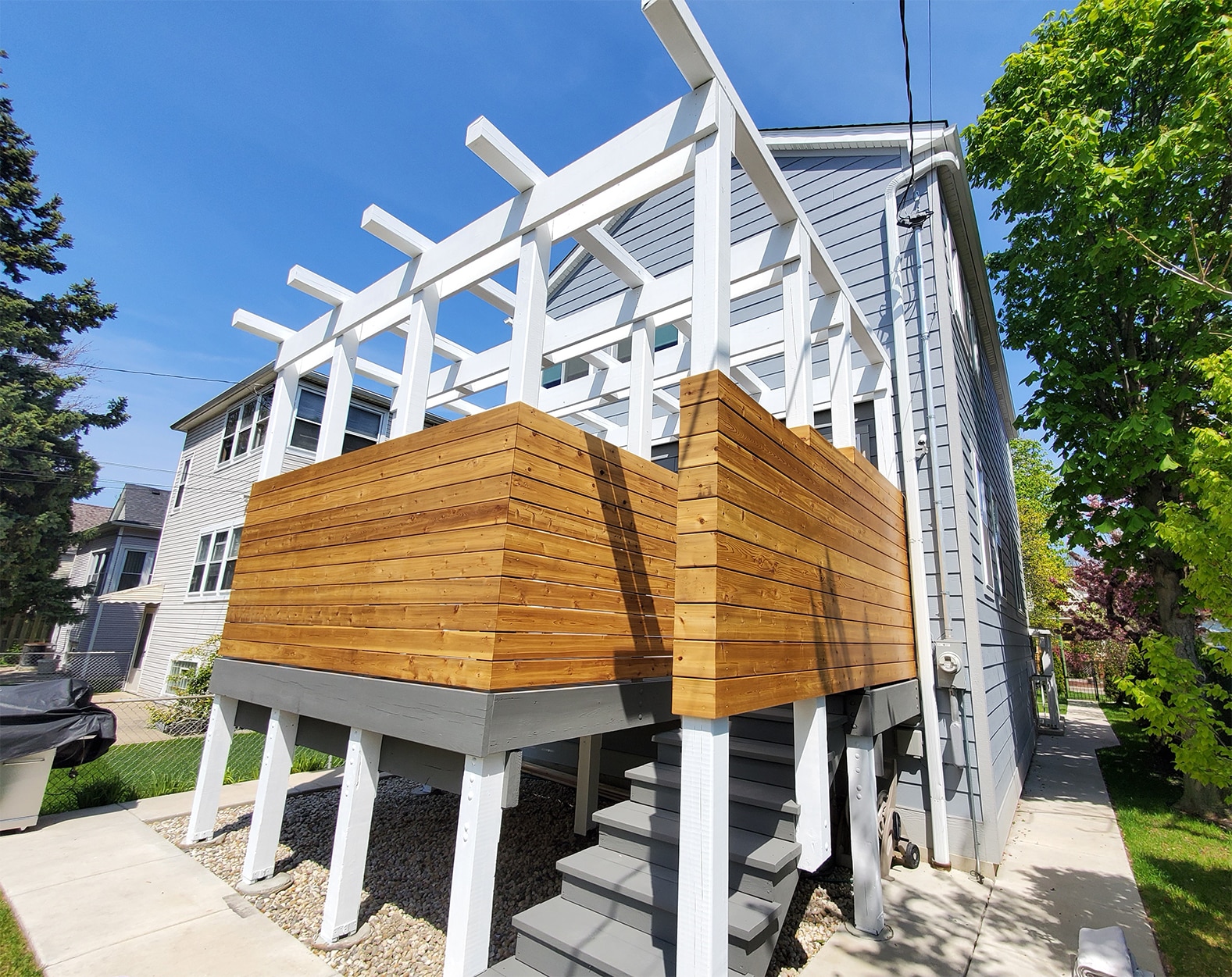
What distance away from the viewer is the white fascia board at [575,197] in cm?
291

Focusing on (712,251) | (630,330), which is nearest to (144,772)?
(630,330)

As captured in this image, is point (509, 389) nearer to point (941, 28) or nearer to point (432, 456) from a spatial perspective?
point (432, 456)

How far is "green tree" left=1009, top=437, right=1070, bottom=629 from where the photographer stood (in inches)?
850

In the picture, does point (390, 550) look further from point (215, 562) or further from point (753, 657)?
point (215, 562)

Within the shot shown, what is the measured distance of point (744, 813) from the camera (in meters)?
3.22

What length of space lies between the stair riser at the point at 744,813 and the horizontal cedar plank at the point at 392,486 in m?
2.05

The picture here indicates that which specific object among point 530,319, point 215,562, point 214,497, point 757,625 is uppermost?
point 214,497

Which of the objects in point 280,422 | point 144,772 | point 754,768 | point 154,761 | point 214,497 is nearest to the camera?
point 754,768

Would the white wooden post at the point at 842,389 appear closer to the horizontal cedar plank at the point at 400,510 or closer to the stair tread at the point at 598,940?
the horizontal cedar plank at the point at 400,510

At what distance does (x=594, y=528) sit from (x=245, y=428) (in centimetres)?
1294

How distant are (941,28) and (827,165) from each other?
8.01 ft

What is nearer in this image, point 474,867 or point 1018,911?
point 474,867

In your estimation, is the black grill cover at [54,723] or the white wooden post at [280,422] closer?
the black grill cover at [54,723]

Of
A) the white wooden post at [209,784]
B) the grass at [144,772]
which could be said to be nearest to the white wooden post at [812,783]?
the white wooden post at [209,784]
